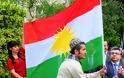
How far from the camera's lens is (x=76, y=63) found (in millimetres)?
6359

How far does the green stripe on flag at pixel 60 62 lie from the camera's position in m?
7.32

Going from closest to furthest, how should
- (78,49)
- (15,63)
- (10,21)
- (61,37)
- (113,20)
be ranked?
(78,49), (61,37), (15,63), (10,21), (113,20)

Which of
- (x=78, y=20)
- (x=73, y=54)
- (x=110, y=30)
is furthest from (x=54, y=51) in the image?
(x=110, y=30)

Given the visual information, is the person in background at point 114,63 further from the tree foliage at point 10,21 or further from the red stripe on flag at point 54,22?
the tree foliage at point 10,21

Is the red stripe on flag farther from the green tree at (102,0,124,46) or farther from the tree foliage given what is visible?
the green tree at (102,0,124,46)

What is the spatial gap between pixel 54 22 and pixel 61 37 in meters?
0.38

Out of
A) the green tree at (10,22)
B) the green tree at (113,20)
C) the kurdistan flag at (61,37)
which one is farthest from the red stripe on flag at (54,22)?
the green tree at (113,20)

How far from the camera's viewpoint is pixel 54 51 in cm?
793

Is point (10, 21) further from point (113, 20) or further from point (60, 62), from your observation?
point (113, 20)

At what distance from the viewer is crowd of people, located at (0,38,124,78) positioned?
21.0 ft

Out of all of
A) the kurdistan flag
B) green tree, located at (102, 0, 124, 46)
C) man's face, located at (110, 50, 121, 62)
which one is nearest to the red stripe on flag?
the kurdistan flag

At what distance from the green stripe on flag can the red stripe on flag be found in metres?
0.50

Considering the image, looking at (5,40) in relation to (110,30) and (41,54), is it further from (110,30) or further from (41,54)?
(110,30)

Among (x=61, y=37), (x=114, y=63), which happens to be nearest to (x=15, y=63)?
(x=61, y=37)
